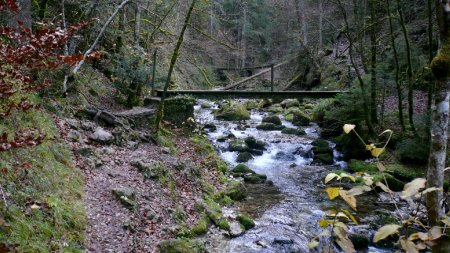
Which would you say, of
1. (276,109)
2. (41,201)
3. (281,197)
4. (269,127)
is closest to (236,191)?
(281,197)

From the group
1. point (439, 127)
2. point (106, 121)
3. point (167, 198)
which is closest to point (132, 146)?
point (106, 121)

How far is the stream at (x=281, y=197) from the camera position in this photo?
7.44 metres

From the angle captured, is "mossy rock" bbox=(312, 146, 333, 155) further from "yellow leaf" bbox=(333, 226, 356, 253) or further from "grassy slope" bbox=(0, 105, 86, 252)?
"yellow leaf" bbox=(333, 226, 356, 253)

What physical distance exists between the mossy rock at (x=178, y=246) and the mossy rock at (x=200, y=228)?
0.64 meters

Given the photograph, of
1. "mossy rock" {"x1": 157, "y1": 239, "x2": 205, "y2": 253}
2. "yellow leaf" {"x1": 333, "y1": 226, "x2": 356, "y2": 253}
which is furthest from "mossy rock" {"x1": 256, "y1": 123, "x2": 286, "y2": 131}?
"yellow leaf" {"x1": 333, "y1": 226, "x2": 356, "y2": 253}

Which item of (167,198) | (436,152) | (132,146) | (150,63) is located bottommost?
(167,198)

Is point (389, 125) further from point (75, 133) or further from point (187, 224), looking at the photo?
point (75, 133)

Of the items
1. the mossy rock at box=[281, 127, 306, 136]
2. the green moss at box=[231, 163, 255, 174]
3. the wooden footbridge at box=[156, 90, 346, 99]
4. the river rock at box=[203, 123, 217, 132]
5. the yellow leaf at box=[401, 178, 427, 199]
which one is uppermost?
the yellow leaf at box=[401, 178, 427, 199]

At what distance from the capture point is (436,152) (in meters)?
2.98

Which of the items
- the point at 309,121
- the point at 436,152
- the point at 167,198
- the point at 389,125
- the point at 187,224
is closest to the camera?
the point at 436,152

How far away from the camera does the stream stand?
7441mm

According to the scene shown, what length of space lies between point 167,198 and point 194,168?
201cm

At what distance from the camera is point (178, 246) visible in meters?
6.25

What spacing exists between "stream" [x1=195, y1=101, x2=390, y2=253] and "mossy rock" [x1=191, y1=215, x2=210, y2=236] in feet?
0.51
